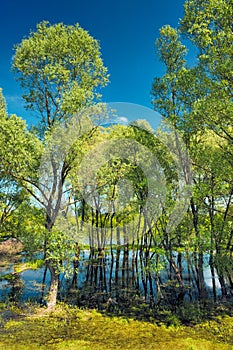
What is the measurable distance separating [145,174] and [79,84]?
396 inches

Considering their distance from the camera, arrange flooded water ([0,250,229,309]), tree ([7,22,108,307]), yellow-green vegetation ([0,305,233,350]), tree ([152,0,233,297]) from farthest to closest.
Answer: flooded water ([0,250,229,309]) < tree ([7,22,108,307]) < tree ([152,0,233,297]) < yellow-green vegetation ([0,305,233,350])

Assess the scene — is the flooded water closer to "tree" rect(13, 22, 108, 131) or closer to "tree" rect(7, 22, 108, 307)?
"tree" rect(7, 22, 108, 307)

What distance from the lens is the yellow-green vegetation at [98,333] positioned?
1305cm

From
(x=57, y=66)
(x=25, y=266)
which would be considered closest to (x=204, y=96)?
(x=57, y=66)

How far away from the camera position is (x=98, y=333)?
14734 mm

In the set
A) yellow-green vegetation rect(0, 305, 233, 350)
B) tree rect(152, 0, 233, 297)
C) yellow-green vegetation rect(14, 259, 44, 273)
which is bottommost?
yellow-green vegetation rect(0, 305, 233, 350)

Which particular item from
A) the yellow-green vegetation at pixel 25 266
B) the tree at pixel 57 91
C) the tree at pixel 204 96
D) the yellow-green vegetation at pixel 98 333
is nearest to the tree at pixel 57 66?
the tree at pixel 57 91

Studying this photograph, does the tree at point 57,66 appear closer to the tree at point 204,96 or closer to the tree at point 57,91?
the tree at point 57,91

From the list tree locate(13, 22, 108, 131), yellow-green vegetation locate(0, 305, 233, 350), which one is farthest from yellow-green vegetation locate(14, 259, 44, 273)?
tree locate(13, 22, 108, 131)

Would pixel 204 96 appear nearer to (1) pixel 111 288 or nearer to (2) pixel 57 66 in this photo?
(2) pixel 57 66

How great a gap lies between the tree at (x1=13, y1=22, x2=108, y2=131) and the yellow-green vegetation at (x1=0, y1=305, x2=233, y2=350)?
45.2 feet

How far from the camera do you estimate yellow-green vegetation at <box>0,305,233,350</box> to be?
13.1 m

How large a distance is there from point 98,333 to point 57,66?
60.6 ft

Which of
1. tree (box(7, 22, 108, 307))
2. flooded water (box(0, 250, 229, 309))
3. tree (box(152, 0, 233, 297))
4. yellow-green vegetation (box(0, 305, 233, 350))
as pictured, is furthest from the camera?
flooded water (box(0, 250, 229, 309))
